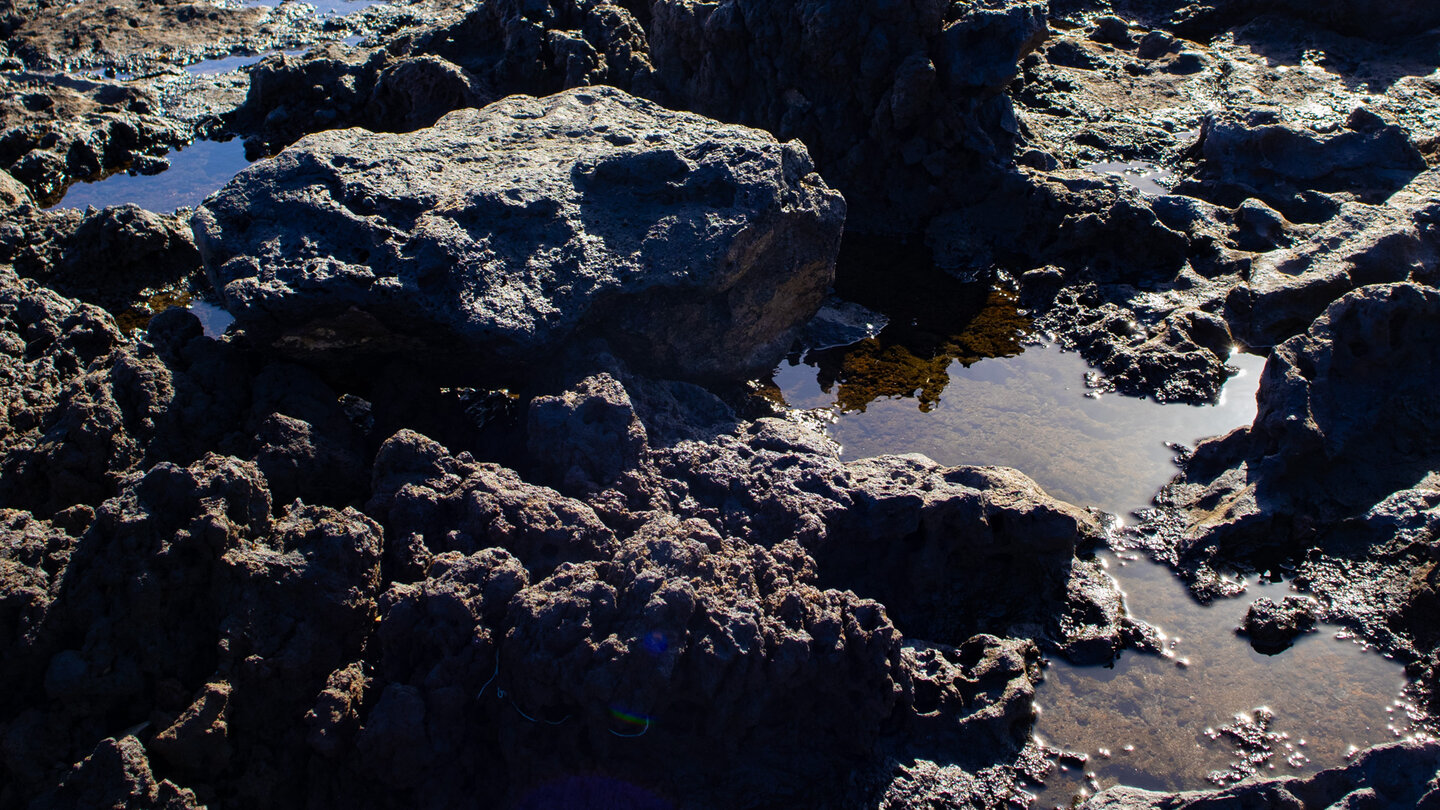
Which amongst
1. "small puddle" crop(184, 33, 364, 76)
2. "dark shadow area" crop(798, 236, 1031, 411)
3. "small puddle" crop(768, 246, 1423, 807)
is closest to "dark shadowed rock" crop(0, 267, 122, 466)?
"small puddle" crop(768, 246, 1423, 807)

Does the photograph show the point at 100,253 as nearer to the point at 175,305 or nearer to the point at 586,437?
the point at 175,305

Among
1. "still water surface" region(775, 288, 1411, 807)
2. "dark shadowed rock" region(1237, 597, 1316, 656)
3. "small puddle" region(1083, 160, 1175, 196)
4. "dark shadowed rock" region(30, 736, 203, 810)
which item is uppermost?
"dark shadowed rock" region(30, 736, 203, 810)

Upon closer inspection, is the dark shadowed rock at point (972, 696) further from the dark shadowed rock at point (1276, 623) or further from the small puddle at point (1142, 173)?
the small puddle at point (1142, 173)

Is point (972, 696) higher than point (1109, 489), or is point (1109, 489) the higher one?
point (972, 696)

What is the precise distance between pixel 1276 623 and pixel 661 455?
3368 mm

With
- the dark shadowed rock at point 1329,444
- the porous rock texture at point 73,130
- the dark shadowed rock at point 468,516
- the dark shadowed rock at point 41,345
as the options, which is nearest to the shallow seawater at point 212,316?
the dark shadowed rock at point 41,345

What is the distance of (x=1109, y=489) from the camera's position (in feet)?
20.5

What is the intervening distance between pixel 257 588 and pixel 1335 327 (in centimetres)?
609

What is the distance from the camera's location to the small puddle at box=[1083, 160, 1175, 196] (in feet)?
32.0

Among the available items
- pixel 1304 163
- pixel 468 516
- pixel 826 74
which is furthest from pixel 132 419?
pixel 1304 163

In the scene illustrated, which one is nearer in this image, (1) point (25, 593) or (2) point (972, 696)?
(1) point (25, 593)

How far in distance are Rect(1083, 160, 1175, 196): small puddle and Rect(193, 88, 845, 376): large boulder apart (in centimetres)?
440

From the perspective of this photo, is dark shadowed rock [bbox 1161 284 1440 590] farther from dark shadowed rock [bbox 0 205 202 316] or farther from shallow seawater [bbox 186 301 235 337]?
dark shadowed rock [bbox 0 205 202 316]

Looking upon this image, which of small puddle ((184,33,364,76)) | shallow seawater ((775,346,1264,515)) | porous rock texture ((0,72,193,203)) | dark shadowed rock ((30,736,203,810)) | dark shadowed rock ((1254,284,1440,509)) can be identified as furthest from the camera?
small puddle ((184,33,364,76))
